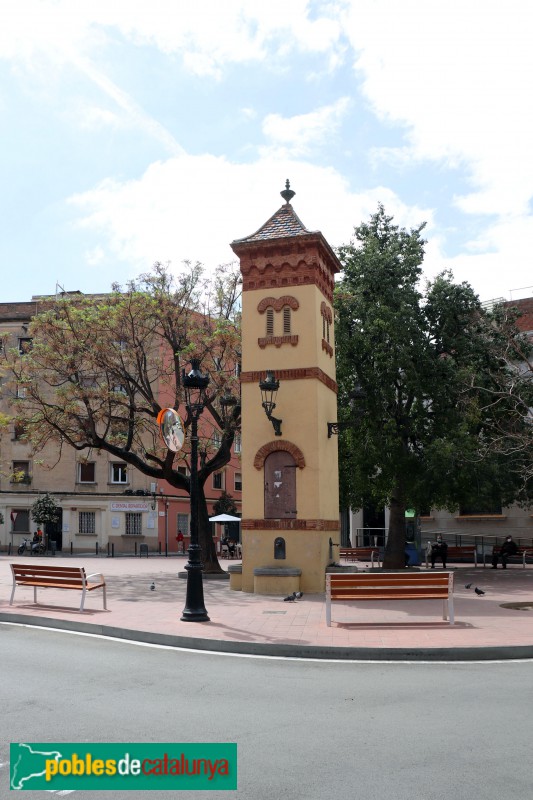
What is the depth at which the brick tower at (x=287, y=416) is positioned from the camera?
18.3 meters

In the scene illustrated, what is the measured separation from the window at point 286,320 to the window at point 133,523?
33.5 m

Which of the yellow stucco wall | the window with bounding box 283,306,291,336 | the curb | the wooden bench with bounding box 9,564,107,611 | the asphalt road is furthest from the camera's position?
the window with bounding box 283,306,291,336

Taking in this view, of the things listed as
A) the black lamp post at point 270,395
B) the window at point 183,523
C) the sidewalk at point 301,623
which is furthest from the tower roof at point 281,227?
the window at point 183,523

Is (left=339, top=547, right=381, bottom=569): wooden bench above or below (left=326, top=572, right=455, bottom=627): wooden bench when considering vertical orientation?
below

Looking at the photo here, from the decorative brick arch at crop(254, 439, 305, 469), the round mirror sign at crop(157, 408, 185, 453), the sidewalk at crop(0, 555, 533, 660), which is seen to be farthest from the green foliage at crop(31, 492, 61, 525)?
the round mirror sign at crop(157, 408, 185, 453)

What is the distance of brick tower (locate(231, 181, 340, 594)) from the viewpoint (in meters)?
18.3

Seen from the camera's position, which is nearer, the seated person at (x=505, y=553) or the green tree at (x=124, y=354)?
the green tree at (x=124, y=354)

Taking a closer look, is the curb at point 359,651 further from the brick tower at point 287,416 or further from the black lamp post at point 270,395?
the black lamp post at point 270,395

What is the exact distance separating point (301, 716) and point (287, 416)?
39.9 ft

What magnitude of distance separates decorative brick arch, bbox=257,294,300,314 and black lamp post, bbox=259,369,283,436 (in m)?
1.61

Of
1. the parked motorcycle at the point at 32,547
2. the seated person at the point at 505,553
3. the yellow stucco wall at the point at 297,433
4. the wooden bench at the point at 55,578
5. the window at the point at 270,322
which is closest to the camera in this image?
the wooden bench at the point at 55,578

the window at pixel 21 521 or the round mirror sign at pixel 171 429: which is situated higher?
the round mirror sign at pixel 171 429

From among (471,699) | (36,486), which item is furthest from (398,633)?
(36,486)

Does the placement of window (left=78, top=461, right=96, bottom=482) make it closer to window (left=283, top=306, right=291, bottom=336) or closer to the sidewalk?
the sidewalk
